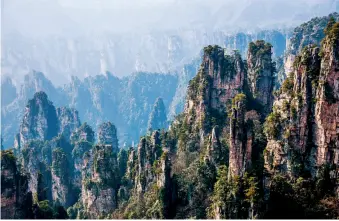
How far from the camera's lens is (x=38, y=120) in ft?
291

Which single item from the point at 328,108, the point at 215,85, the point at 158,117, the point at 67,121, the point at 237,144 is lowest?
the point at 237,144

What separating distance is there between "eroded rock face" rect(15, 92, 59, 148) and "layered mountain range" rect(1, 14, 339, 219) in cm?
3478

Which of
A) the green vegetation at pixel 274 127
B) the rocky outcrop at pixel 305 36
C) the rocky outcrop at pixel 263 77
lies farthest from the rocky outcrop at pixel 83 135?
the green vegetation at pixel 274 127

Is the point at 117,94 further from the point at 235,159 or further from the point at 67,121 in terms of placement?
the point at 235,159

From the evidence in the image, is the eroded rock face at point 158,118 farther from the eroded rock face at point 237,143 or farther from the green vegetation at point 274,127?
the eroded rock face at point 237,143

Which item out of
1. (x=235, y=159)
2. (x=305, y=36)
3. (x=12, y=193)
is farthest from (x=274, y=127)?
(x=305, y=36)

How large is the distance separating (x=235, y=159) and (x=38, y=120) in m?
65.3

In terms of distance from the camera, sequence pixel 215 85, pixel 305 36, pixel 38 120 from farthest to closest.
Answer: pixel 38 120 < pixel 305 36 < pixel 215 85

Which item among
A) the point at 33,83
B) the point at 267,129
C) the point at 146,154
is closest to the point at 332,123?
the point at 267,129

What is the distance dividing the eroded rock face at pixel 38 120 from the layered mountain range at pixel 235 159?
34779mm

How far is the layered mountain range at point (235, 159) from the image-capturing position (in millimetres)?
29984

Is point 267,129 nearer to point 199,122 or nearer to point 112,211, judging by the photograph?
point 199,122

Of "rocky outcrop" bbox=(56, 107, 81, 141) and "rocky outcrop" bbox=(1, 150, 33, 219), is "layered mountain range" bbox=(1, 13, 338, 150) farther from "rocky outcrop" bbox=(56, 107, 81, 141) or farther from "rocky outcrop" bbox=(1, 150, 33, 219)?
"rocky outcrop" bbox=(1, 150, 33, 219)

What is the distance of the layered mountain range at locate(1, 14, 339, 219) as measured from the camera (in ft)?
98.4
